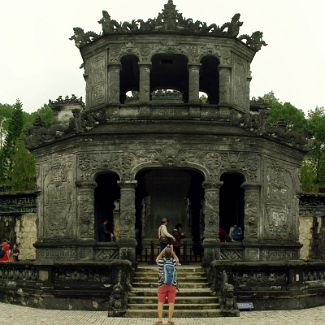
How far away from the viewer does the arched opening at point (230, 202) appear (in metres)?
25.1

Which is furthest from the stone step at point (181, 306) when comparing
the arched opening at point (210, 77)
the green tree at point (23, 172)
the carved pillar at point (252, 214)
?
the green tree at point (23, 172)

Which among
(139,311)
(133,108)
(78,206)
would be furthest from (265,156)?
(139,311)

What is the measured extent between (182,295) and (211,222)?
13.3ft

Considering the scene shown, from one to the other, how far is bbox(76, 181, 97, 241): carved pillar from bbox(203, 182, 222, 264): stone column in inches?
150

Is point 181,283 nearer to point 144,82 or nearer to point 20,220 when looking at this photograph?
point 144,82

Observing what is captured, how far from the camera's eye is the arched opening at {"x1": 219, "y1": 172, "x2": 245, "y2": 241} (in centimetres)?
2512

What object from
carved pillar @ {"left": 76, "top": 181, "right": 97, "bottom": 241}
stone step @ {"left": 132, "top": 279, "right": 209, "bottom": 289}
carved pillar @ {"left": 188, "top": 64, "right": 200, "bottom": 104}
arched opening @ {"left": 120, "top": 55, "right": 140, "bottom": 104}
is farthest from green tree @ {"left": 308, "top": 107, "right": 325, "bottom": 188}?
stone step @ {"left": 132, "top": 279, "right": 209, "bottom": 289}

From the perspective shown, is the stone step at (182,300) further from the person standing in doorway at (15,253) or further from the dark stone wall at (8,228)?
the dark stone wall at (8,228)

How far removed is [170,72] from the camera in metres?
25.9

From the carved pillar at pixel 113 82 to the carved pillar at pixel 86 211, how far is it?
3455 millimetres

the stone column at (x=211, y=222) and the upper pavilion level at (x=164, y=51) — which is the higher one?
the upper pavilion level at (x=164, y=51)

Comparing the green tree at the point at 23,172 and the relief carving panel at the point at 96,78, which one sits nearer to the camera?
the relief carving panel at the point at 96,78

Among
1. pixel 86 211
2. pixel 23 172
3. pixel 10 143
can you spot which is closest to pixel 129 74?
pixel 86 211

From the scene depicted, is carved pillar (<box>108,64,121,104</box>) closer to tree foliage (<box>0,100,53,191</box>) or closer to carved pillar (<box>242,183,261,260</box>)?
carved pillar (<box>242,183,261,260</box>)
